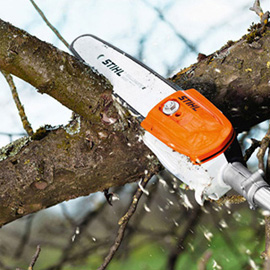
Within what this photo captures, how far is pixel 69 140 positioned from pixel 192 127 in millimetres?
380

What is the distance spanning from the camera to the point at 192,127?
112 cm

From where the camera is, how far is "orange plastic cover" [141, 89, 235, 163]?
1.06 meters

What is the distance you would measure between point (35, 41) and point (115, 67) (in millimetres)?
337

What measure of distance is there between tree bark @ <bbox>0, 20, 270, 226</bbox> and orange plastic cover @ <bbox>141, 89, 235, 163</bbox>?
0.26 feet

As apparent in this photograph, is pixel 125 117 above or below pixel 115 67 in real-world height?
below

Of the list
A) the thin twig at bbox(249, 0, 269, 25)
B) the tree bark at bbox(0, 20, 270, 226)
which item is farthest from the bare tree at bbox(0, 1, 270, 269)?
the thin twig at bbox(249, 0, 269, 25)

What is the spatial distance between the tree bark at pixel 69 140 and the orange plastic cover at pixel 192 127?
0.26ft

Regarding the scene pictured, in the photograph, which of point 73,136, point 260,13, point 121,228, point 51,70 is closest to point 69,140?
point 73,136

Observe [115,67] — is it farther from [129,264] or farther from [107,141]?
[129,264]

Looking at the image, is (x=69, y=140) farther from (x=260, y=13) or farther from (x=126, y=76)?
(x=260, y=13)

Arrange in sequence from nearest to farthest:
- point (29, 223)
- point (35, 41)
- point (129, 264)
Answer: point (35, 41) → point (129, 264) → point (29, 223)

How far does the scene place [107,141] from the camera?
1.20m

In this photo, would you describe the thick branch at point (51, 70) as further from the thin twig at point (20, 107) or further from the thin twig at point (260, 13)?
the thin twig at point (260, 13)

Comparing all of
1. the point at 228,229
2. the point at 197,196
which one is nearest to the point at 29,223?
the point at 228,229
